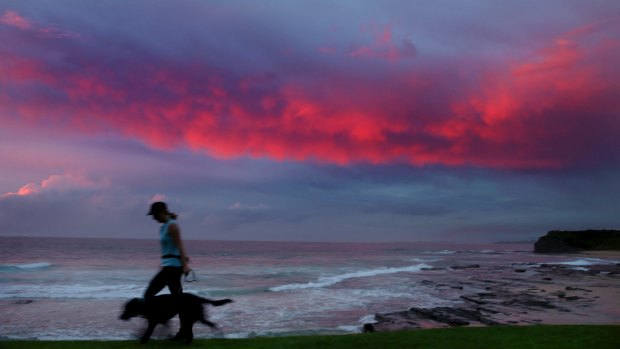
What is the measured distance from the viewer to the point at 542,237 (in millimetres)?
132000

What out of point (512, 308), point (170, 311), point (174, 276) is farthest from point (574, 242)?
point (174, 276)

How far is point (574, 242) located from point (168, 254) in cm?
13701

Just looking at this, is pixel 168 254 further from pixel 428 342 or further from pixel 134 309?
pixel 428 342

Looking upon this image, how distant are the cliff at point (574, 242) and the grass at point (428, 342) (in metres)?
124

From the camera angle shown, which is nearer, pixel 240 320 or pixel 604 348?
pixel 604 348

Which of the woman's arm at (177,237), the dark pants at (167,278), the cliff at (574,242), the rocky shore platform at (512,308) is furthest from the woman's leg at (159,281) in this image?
the cliff at (574,242)

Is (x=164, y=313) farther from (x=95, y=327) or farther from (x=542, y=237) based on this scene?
(x=542, y=237)

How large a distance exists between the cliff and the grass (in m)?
124

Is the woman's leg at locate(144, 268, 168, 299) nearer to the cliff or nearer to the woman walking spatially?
the woman walking

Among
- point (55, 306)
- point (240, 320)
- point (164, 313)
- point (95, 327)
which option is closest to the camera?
point (164, 313)

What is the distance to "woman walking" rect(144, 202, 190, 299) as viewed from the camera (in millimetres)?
8531

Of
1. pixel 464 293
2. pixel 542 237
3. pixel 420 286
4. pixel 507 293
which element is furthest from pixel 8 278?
pixel 542 237

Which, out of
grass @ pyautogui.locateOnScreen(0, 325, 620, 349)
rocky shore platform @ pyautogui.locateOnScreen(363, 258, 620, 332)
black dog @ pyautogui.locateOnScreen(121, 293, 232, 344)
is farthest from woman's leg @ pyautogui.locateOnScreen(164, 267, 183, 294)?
rocky shore platform @ pyautogui.locateOnScreen(363, 258, 620, 332)

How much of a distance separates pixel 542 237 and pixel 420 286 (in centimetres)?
11625
